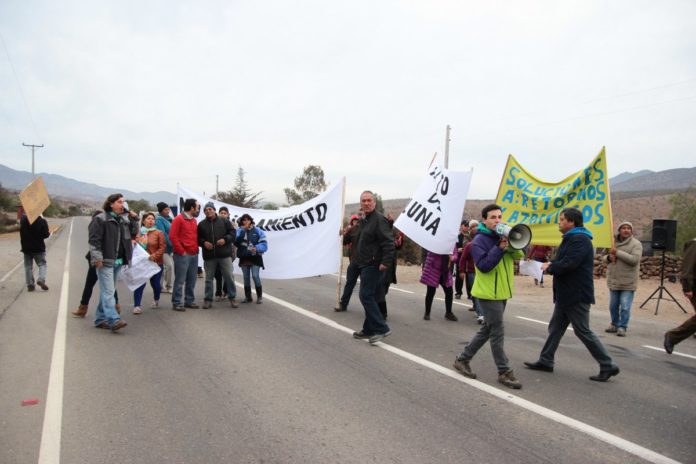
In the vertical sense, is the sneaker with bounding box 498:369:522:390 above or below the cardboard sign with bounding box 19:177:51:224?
below

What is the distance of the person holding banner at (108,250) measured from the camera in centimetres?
646

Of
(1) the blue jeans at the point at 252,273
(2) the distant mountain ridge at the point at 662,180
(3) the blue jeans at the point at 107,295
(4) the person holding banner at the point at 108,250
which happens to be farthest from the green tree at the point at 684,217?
(2) the distant mountain ridge at the point at 662,180

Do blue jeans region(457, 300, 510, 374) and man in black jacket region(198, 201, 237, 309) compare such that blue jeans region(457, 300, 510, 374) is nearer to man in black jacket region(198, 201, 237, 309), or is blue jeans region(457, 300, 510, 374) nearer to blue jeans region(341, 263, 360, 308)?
blue jeans region(341, 263, 360, 308)

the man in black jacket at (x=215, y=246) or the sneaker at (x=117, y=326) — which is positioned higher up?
the man in black jacket at (x=215, y=246)

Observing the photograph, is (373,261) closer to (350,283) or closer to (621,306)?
(350,283)

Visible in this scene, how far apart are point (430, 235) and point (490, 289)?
9.26 ft

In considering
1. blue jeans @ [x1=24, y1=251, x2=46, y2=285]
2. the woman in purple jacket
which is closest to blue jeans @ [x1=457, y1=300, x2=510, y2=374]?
the woman in purple jacket

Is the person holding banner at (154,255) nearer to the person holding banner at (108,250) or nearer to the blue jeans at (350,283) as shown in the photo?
the person holding banner at (108,250)

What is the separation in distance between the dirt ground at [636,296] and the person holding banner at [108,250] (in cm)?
871

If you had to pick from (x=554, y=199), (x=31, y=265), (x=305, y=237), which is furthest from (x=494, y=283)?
(x=31, y=265)

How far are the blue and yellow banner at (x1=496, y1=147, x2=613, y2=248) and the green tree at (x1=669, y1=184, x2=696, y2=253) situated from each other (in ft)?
57.3

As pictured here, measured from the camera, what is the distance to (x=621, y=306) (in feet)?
26.2

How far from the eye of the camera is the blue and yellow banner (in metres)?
6.66

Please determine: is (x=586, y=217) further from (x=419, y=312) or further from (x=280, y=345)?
(x=280, y=345)
